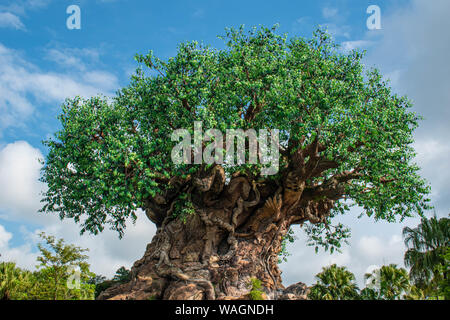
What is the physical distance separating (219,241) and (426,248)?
1748cm

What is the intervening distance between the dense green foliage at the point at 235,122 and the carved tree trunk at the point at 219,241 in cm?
90

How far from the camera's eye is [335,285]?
25.0 meters

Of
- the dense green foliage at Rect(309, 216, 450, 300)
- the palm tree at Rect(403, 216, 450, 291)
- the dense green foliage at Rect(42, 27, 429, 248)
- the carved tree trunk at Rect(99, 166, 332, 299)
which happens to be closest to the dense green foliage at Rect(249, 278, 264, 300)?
the carved tree trunk at Rect(99, 166, 332, 299)

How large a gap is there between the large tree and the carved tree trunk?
0.05 metres

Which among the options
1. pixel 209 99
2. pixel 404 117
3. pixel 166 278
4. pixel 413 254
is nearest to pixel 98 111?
pixel 209 99

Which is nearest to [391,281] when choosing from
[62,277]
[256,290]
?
[256,290]

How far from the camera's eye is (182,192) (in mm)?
15273

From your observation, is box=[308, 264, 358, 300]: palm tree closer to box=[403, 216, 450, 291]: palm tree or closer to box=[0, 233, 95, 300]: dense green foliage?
box=[403, 216, 450, 291]: palm tree

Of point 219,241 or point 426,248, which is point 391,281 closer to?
point 426,248

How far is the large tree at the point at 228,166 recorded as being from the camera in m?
13.1

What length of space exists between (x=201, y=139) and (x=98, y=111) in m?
4.53

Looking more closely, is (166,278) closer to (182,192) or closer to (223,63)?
(182,192)

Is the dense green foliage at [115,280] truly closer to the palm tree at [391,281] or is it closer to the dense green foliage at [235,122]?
the dense green foliage at [235,122]

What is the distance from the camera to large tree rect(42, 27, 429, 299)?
13148 mm
